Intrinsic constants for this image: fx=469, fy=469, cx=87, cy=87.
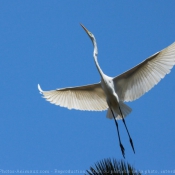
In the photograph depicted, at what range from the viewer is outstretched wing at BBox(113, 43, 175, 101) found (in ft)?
39.3

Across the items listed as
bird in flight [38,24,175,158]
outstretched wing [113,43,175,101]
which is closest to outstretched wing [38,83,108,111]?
bird in flight [38,24,175,158]

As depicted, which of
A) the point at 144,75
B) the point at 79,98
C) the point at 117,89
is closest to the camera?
the point at 144,75

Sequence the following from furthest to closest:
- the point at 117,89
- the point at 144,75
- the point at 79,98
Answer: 1. the point at 79,98
2. the point at 117,89
3. the point at 144,75

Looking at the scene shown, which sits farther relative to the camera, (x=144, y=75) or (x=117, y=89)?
(x=117, y=89)

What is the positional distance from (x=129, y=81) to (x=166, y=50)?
4.62 feet

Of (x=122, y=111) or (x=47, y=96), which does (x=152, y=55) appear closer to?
(x=122, y=111)

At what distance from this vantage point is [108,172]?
738 centimetres

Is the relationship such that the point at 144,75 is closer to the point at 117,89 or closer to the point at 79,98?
the point at 117,89

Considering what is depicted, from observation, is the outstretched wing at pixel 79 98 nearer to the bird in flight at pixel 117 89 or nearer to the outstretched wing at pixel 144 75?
the bird in flight at pixel 117 89

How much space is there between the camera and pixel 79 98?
13.6 m

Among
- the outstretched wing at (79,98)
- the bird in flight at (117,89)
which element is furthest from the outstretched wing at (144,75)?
the outstretched wing at (79,98)

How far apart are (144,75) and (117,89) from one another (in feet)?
2.68

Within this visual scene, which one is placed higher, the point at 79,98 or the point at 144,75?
the point at 79,98

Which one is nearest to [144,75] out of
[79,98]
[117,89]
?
[117,89]
